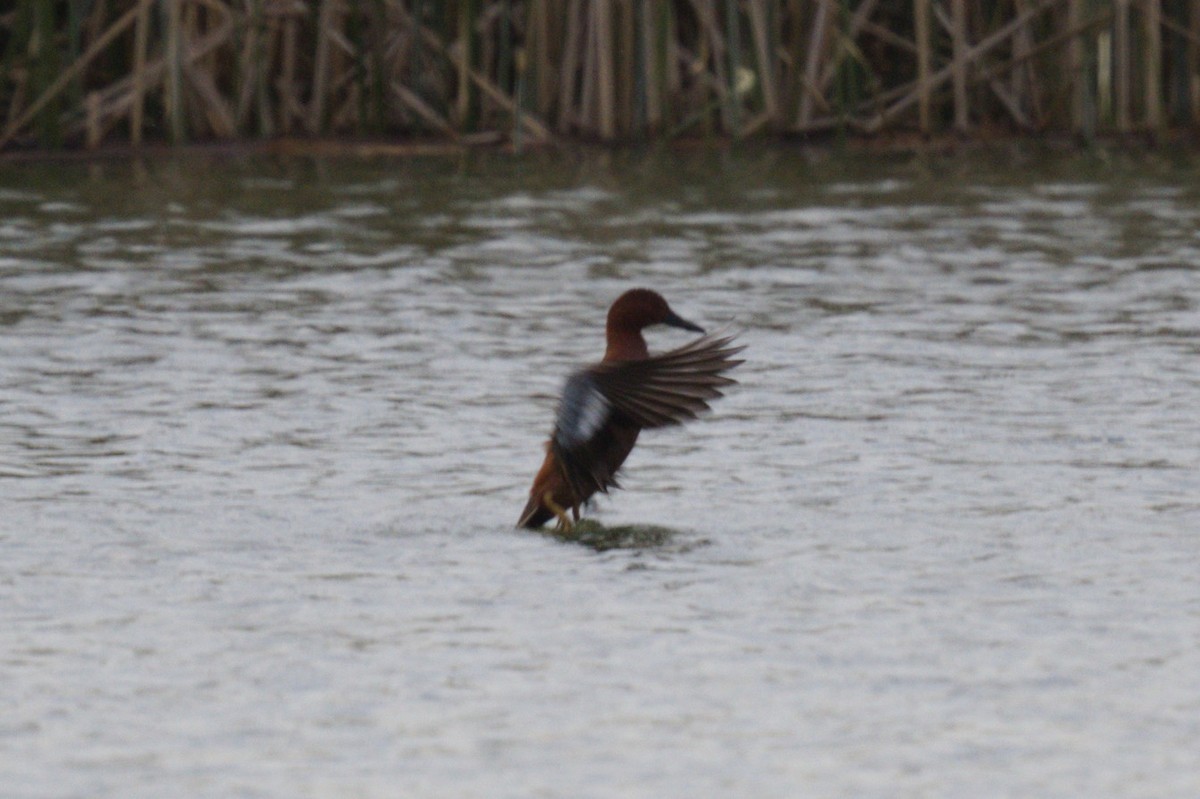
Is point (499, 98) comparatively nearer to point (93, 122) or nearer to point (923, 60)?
point (93, 122)

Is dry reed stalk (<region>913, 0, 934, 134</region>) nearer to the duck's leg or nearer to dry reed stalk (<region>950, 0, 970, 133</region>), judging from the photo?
dry reed stalk (<region>950, 0, 970, 133</region>)

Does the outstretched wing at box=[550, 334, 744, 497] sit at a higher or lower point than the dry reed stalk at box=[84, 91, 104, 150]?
lower

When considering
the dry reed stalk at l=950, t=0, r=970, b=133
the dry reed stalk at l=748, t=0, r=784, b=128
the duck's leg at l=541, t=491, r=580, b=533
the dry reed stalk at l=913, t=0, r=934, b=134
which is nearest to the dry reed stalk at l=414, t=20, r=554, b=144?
the dry reed stalk at l=748, t=0, r=784, b=128

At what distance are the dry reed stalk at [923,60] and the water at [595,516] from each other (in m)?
2.53

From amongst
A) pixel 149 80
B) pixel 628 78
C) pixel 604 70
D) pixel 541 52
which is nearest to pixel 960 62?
pixel 628 78

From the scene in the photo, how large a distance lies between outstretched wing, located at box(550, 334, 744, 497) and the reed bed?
852 cm

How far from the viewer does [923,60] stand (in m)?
14.1

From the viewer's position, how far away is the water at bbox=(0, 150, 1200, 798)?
3.93 meters

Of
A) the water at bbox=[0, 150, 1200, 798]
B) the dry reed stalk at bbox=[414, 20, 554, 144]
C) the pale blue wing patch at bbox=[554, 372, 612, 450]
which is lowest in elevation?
the water at bbox=[0, 150, 1200, 798]

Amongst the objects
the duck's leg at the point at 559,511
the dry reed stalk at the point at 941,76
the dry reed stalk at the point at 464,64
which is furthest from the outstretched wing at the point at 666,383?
the dry reed stalk at the point at 941,76

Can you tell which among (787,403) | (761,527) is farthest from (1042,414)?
(761,527)

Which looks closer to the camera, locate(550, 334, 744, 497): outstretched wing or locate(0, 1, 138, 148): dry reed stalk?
locate(550, 334, 744, 497): outstretched wing

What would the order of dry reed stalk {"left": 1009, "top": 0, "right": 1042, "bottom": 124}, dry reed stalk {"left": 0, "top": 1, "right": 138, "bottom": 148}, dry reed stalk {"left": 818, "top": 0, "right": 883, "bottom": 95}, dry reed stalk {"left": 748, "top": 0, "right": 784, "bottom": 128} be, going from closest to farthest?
dry reed stalk {"left": 0, "top": 1, "right": 138, "bottom": 148}, dry reed stalk {"left": 748, "top": 0, "right": 784, "bottom": 128}, dry reed stalk {"left": 818, "top": 0, "right": 883, "bottom": 95}, dry reed stalk {"left": 1009, "top": 0, "right": 1042, "bottom": 124}

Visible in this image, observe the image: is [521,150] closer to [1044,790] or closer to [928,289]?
[928,289]
